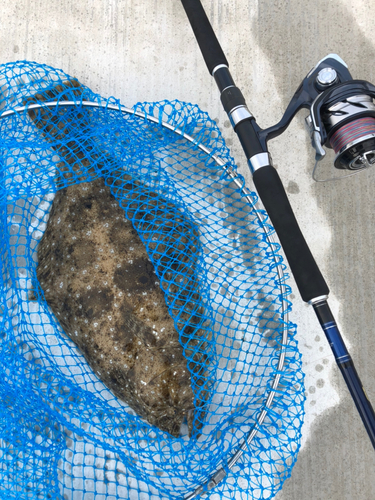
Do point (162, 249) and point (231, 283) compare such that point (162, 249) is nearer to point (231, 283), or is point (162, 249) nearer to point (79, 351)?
point (231, 283)

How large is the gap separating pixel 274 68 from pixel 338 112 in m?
1.29

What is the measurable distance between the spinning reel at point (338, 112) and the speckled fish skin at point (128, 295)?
97cm

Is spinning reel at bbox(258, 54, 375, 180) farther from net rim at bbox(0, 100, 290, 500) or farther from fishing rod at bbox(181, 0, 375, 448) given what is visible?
net rim at bbox(0, 100, 290, 500)

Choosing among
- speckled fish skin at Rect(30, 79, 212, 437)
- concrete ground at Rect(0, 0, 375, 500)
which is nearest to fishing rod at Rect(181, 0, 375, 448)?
speckled fish skin at Rect(30, 79, 212, 437)

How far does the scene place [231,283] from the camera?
2.88 m

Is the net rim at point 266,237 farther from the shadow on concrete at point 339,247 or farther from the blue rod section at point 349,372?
the shadow on concrete at point 339,247

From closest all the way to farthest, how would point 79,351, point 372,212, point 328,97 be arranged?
point 328,97 < point 79,351 < point 372,212

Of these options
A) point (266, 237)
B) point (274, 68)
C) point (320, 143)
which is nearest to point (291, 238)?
point (266, 237)

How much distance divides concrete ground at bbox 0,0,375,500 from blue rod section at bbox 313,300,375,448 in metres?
1.00

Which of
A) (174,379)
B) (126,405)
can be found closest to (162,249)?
(174,379)

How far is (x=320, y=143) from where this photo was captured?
2.10 meters

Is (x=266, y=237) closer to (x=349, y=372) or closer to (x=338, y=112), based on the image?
(x=338, y=112)

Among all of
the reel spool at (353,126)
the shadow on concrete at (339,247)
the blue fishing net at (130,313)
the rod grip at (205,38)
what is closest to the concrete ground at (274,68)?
the shadow on concrete at (339,247)

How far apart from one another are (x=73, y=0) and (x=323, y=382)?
382 centimetres
